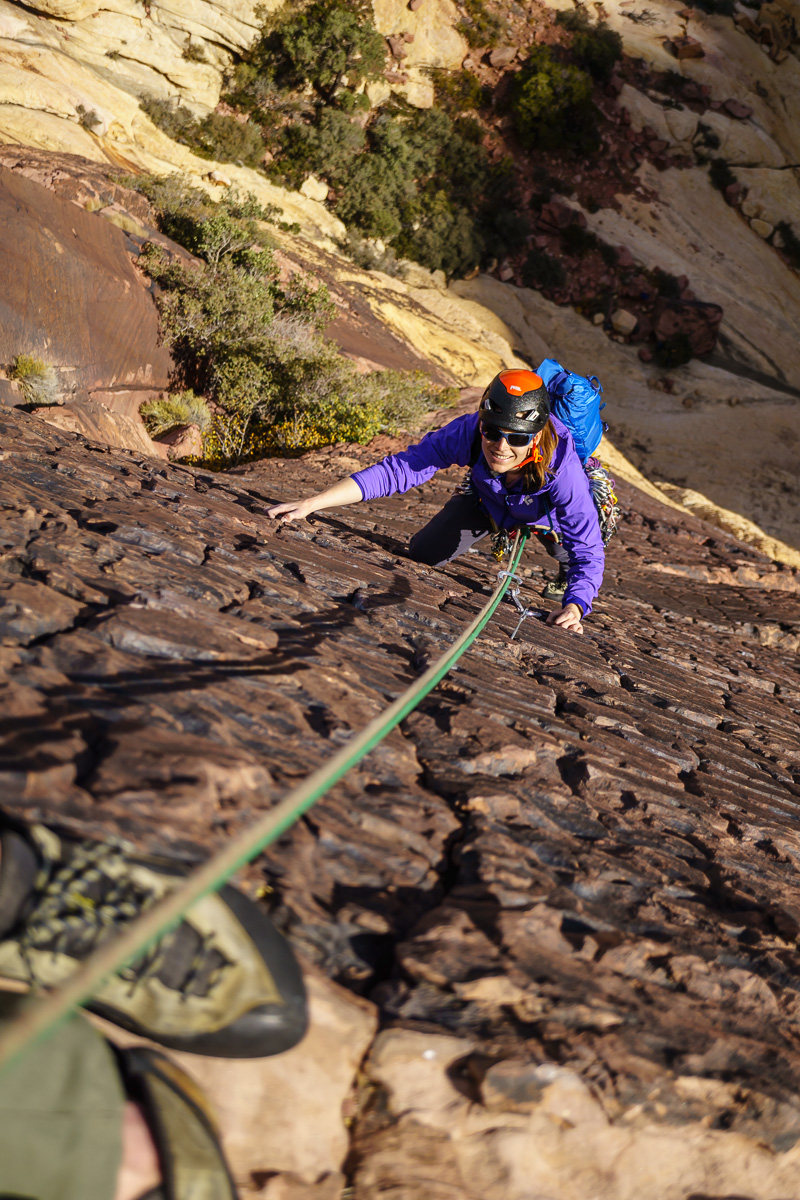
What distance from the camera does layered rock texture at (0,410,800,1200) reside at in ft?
4.71

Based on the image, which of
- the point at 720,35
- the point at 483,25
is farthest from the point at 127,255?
the point at 720,35

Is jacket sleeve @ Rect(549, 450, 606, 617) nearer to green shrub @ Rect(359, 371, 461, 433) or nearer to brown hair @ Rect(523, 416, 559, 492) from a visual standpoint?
brown hair @ Rect(523, 416, 559, 492)

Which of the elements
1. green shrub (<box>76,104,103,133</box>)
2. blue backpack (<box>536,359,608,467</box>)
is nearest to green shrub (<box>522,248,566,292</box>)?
green shrub (<box>76,104,103,133</box>)

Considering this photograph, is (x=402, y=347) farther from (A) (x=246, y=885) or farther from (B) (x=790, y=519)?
(A) (x=246, y=885)

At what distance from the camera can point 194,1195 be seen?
1.22 meters

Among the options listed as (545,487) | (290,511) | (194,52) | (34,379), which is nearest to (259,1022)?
(545,487)

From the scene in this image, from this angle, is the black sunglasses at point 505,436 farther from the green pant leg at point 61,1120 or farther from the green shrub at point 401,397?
the green shrub at point 401,397

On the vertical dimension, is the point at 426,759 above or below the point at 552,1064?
below

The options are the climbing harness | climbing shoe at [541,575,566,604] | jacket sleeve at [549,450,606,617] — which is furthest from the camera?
climbing shoe at [541,575,566,604]

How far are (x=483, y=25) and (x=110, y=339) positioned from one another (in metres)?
24.0

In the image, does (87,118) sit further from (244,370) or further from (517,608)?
(517,608)

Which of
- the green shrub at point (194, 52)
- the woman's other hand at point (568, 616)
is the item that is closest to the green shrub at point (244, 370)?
the woman's other hand at point (568, 616)

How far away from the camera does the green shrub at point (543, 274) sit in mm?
23891

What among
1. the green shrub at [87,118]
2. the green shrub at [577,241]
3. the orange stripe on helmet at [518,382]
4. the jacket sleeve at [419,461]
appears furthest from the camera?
the green shrub at [577,241]
